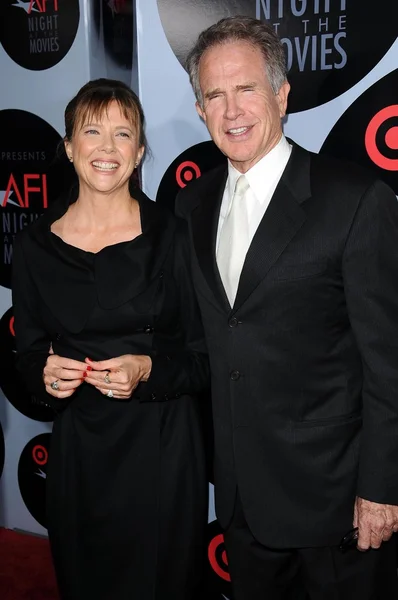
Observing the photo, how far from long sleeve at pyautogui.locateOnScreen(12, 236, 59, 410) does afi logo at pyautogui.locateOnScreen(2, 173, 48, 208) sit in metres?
0.74

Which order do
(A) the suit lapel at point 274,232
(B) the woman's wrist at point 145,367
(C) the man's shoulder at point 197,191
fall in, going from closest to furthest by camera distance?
(A) the suit lapel at point 274,232, (B) the woman's wrist at point 145,367, (C) the man's shoulder at point 197,191

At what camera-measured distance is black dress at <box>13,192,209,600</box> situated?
1899mm

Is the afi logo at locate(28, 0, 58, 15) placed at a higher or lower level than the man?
higher

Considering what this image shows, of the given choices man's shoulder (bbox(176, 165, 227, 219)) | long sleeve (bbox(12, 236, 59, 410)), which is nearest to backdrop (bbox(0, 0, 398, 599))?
man's shoulder (bbox(176, 165, 227, 219))

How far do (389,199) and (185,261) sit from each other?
0.61 metres

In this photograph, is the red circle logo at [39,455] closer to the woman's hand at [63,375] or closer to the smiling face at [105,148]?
the woman's hand at [63,375]

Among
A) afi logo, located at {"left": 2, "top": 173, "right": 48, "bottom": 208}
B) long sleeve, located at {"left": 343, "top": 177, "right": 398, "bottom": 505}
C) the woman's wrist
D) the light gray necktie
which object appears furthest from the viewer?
→ afi logo, located at {"left": 2, "top": 173, "right": 48, "bottom": 208}

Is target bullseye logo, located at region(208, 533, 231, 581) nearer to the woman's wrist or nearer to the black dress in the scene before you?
the black dress

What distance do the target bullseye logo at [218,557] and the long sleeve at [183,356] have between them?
2.78ft

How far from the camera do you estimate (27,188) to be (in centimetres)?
273

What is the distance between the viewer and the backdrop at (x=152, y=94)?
1.99 m

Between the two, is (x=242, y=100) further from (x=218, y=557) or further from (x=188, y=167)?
(x=218, y=557)

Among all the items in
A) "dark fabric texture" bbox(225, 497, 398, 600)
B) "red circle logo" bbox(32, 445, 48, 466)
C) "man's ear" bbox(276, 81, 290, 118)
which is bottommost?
"red circle logo" bbox(32, 445, 48, 466)

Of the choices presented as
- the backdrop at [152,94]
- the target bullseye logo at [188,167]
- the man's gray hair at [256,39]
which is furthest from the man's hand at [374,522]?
the target bullseye logo at [188,167]
